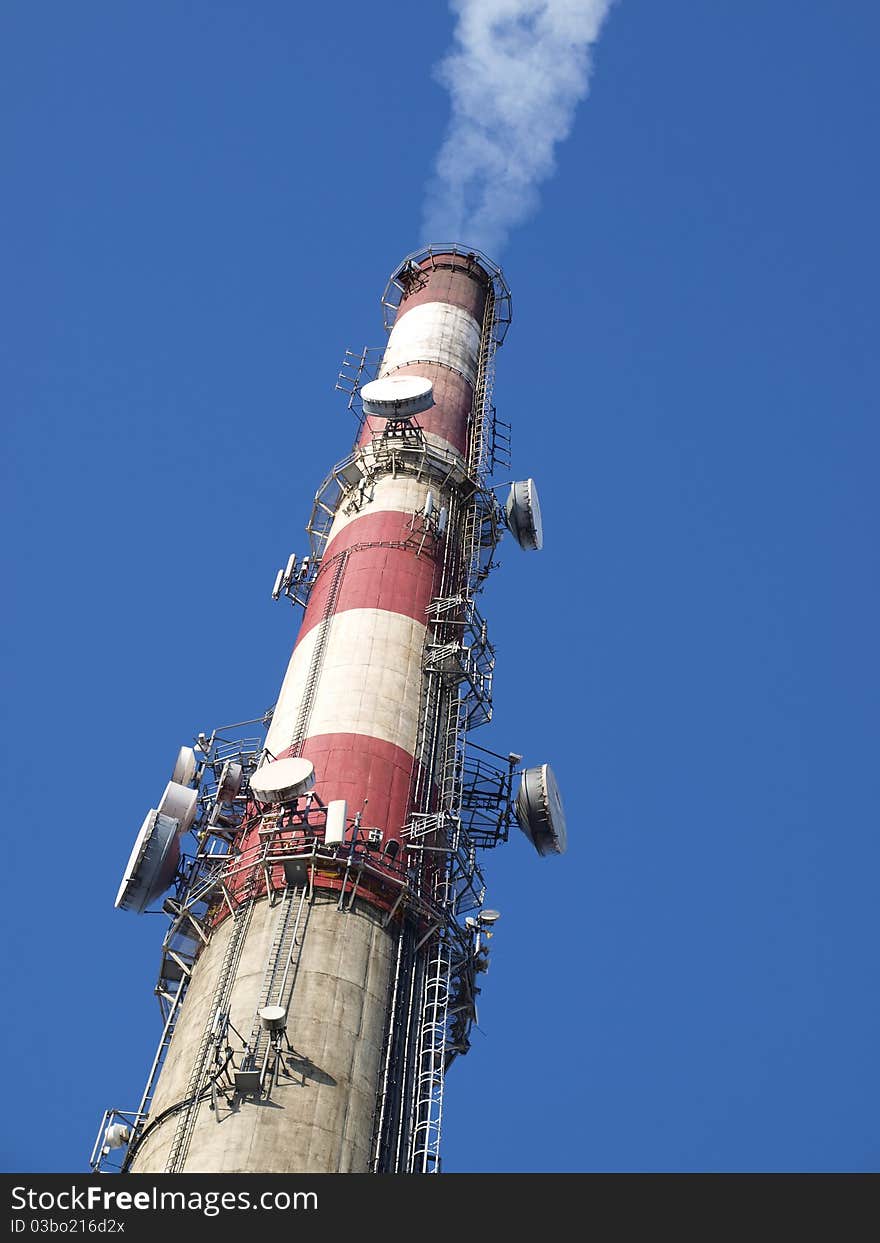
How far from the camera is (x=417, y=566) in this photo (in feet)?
176

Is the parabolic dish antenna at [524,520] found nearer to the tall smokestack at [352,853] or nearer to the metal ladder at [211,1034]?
the tall smokestack at [352,853]

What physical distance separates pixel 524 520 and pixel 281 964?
23.4 meters

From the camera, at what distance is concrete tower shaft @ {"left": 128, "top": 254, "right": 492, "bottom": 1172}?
122 ft

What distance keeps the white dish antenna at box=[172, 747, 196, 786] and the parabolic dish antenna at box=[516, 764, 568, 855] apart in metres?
10.7

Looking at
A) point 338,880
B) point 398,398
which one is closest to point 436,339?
point 398,398

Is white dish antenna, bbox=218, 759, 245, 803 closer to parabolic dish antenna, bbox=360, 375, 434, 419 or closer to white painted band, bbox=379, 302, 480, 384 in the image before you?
parabolic dish antenna, bbox=360, 375, 434, 419

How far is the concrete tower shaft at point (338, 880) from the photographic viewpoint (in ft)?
122

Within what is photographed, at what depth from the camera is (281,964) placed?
40469 millimetres

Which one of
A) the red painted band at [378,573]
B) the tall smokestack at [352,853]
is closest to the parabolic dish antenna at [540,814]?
the tall smokestack at [352,853]

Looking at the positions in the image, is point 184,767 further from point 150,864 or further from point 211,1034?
point 211,1034
